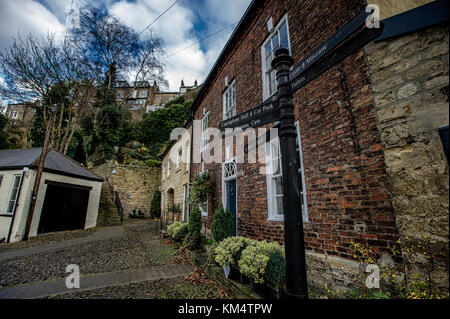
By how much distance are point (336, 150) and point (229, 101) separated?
18.5 ft

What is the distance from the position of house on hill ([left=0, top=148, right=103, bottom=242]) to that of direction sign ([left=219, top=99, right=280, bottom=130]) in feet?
41.7

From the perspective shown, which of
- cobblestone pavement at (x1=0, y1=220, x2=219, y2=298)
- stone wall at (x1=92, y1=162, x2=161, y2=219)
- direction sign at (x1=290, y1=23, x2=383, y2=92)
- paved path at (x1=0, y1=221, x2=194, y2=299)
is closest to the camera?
direction sign at (x1=290, y1=23, x2=383, y2=92)

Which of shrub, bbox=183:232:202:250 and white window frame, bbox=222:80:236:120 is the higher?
white window frame, bbox=222:80:236:120

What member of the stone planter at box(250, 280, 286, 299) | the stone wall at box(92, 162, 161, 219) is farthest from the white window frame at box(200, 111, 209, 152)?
the stone wall at box(92, 162, 161, 219)

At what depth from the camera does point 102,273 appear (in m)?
4.57

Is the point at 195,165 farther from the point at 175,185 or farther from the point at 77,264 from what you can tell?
the point at 77,264

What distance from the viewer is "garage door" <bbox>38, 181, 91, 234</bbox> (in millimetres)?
11266

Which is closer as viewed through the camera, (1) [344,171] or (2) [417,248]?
(2) [417,248]

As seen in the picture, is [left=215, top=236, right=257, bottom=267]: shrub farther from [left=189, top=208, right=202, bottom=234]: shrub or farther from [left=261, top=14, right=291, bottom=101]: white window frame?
[left=261, top=14, right=291, bottom=101]: white window frame

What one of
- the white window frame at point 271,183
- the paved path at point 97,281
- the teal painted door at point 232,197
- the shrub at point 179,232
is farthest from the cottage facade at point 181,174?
the white window frame at point 271,183

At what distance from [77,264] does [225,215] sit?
435 centimetres

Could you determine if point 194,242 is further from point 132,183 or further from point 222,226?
point 132,183

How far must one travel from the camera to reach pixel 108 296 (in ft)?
11.1

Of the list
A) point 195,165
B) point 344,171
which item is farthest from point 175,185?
point 344,171
